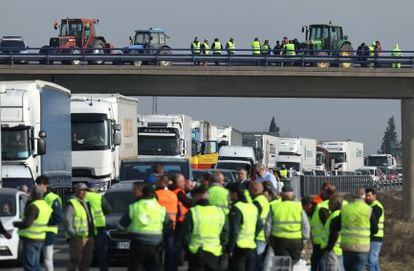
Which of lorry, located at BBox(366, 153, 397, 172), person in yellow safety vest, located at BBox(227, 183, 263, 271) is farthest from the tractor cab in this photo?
lorry, located at BBox(366, 153, 397, 172)

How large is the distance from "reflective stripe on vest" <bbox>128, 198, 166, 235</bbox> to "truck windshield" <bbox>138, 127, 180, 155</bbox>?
1238 inches

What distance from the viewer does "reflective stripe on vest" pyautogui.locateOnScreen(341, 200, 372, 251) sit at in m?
20.0

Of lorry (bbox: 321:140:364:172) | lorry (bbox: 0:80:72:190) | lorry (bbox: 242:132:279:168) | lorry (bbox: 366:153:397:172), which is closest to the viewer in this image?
lorry (bbox: 0:80:72:190)

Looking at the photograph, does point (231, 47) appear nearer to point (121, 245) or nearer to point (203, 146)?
point (203, 146)

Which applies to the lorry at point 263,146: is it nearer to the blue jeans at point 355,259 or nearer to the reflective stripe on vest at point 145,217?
the blue jeans at point 355,259

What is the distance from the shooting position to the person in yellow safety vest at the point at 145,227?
18625 millimetres

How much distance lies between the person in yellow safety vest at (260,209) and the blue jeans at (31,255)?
11.0 ft

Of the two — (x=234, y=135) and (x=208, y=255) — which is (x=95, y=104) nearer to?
(x=208, y=255)

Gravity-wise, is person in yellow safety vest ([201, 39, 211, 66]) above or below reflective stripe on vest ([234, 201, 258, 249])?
above

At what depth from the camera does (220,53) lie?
54.9 metres

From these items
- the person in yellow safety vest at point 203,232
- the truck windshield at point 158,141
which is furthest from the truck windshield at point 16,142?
the person in yellow safety vest at point 203,232

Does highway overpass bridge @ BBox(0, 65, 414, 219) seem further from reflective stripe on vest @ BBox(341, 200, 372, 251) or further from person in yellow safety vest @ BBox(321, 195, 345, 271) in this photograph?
reflective stripe on vest @ BBox(341, 200, 372, 251)

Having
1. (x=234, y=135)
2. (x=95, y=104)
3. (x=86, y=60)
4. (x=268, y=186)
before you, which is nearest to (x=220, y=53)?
(x=86, y=60)

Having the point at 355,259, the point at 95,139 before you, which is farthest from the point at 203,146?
the point at 355,259
